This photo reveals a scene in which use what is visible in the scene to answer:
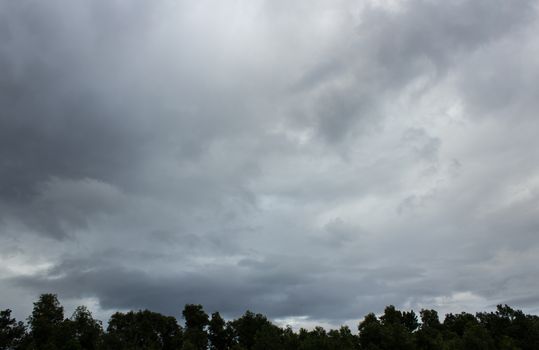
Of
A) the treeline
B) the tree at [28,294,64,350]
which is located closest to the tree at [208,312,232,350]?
the treeline

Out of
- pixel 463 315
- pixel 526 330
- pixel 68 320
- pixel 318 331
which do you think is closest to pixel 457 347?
pixel 318 331

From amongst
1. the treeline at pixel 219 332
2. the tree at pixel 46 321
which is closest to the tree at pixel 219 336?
the treeline at pixel 219 332

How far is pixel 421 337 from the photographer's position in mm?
119688

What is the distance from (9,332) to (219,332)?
6502 cm

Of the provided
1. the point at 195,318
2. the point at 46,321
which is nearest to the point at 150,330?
the point at 195,318

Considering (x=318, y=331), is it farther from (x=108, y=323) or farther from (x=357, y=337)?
(x=108, y=323)

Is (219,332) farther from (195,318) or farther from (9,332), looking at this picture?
(9,332)

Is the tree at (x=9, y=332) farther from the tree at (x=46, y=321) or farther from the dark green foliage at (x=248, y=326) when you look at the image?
the dark green foliage at (x=248, y=326)

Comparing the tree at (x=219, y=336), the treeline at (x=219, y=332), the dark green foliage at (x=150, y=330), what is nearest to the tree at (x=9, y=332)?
the treeline at (x=219, y=332)

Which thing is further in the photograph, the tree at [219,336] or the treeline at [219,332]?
the tree at [219,336]

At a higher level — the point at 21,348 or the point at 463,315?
the point at 463,315

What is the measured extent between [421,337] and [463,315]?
34591 mm

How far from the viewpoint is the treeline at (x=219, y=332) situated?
4289 inches

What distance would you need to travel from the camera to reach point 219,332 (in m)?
137
